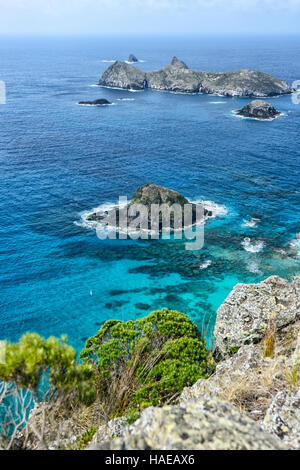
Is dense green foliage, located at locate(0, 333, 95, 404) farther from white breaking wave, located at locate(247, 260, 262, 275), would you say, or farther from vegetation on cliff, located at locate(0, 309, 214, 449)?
white breaking wave, located at locate(247, 260, 262, 275)

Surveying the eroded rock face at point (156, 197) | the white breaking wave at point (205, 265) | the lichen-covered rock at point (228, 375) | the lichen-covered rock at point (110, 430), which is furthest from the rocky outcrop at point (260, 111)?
the lichen-covered rock at point (110, 430)

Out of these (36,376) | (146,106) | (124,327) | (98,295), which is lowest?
(98,295)

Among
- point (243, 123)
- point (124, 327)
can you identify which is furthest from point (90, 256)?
point (243, 123)

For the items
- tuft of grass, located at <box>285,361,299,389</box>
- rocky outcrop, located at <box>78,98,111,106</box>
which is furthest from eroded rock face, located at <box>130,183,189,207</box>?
rocky outcrop, located at <box>78,98,111,106</box>

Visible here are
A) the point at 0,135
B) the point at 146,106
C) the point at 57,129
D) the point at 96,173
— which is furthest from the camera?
the point at 146,106
